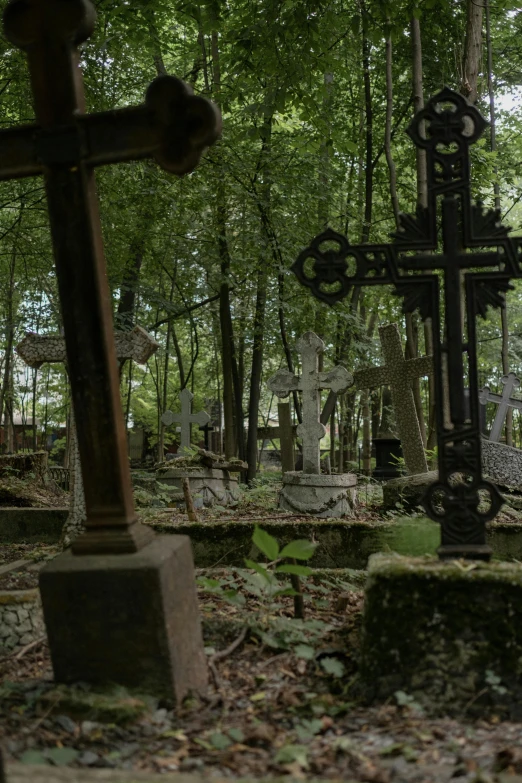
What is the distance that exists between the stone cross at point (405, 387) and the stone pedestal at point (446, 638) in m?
5.48

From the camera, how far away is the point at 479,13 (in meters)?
9.09

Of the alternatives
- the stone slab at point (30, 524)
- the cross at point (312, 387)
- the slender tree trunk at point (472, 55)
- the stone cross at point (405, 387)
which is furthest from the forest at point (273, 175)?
the stone slab at point (30, 524)

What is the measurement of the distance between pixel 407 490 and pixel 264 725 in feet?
16.9

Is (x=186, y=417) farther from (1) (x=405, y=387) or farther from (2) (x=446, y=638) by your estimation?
(2) (x=446, y=638)

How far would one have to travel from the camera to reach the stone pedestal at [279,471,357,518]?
8797 millimetres

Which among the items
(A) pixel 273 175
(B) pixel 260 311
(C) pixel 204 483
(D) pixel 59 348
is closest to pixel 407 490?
(D) pixel 59 348

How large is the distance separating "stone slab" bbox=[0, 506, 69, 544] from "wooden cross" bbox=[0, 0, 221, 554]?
15.0ft

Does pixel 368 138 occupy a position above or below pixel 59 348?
above

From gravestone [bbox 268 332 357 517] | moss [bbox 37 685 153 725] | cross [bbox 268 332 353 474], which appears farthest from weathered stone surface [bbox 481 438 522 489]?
moss [bbox 37 685 153 725]

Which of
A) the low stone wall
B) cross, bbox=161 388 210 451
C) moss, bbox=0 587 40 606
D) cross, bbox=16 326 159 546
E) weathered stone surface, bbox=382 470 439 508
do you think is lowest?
the low stone wall

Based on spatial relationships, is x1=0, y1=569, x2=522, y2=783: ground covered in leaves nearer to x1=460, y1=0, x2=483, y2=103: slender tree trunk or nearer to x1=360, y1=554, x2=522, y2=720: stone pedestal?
x1=360, y1=554, x2=522, y2=720: stone pedestal

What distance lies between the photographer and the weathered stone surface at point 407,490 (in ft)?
25.5

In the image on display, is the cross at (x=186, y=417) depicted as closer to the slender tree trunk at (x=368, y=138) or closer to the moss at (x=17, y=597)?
the slender tree trunk at (x=368, y=138)

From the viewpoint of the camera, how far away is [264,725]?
2.97 m
